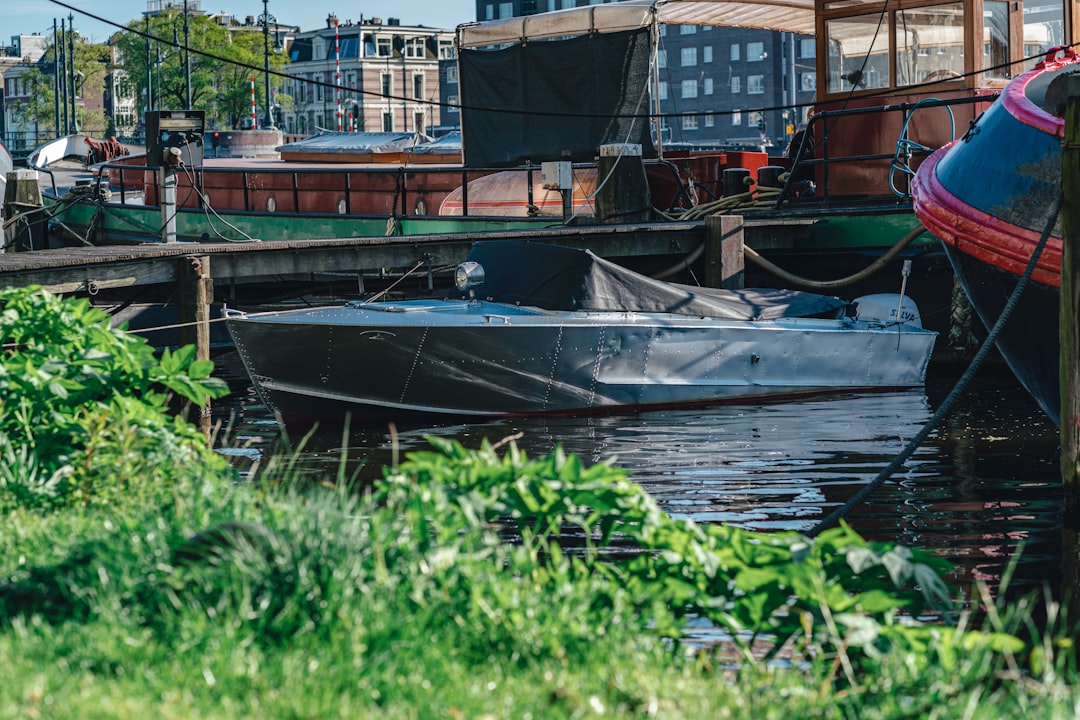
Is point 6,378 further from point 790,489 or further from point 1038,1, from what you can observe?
point 1038,1

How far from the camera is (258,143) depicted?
3250cm

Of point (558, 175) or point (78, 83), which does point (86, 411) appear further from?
point (78, 83)

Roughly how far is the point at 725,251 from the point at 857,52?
2.81 meters

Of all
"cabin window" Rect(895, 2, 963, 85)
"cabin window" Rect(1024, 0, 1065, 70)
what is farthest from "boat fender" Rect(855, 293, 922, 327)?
"cabin window" Rect(1024, 0, 1065, 70)

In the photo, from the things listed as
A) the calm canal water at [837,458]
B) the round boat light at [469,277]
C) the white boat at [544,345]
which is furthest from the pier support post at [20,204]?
the round boat light at [469,277]

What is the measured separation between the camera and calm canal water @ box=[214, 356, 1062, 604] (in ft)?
26.6

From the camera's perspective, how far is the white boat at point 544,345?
11.7 meters

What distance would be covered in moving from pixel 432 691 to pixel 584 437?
317 inches

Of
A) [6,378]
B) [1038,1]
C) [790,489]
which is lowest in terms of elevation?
[790,489]

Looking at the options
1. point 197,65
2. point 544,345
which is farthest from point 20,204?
point 197,65

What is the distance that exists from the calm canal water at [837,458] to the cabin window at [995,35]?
3.34m

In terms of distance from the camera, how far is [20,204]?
1919cm

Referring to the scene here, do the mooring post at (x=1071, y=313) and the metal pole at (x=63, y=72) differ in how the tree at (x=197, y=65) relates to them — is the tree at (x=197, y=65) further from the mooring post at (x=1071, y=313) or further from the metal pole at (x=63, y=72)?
the mooring post at (x=1071, y=313)

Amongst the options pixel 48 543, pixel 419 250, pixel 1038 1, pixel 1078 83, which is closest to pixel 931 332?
pixel 1038 1
